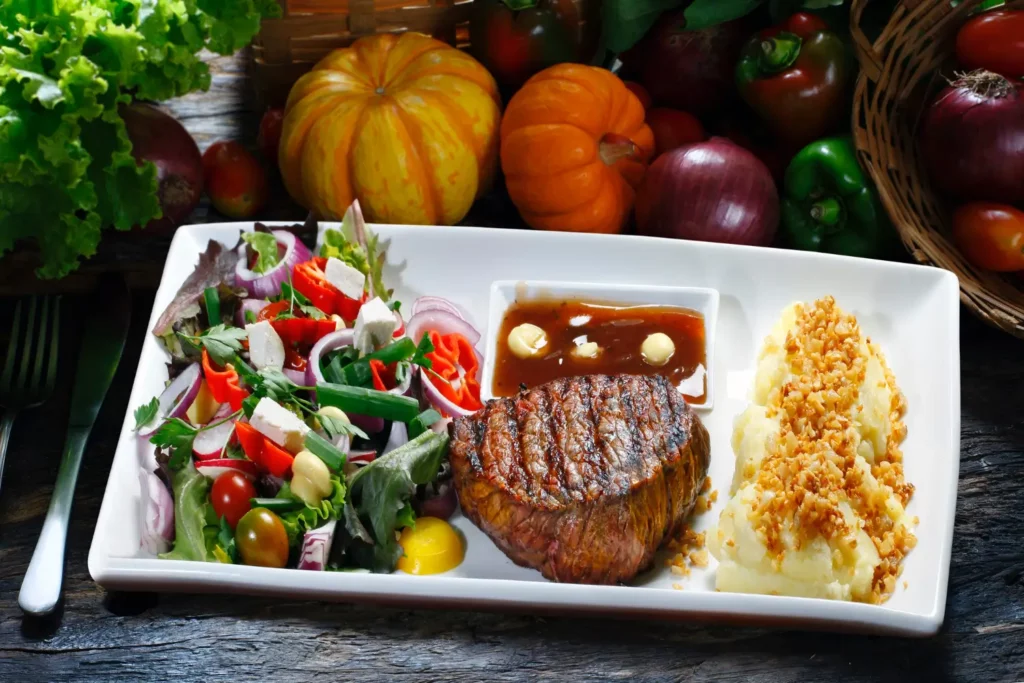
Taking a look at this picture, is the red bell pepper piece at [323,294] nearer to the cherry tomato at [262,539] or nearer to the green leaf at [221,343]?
the green leaf at [221,343]

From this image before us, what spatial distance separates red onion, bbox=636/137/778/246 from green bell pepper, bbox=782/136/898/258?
0.15 meters

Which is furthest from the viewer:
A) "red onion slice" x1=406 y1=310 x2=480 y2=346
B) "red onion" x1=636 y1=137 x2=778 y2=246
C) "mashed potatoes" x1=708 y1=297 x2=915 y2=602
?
"red onion" x1=636 y1=137 x2=778 y2=246

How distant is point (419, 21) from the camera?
4.60m

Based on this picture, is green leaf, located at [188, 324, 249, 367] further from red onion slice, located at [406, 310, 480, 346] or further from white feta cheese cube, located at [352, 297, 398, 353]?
red onion slice, located at [406, 310, 480, 346]

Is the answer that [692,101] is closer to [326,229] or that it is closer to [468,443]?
[326,229]

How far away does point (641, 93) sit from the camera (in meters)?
4.62

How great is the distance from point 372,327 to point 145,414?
782 mm

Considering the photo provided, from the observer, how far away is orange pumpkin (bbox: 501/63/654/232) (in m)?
4.18

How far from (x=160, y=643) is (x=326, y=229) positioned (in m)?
1.66

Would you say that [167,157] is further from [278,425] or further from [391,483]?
[391,483]

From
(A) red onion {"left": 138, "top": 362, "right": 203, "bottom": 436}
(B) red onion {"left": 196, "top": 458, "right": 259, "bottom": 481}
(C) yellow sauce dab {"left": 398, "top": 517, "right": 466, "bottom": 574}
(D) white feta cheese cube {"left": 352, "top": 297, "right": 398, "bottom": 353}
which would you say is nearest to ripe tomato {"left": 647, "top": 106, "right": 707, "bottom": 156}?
(D) white feta cheese cube {"left": 352, "top": 297, "right": 398, "bottom": 353}

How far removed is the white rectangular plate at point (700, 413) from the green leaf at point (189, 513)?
11cm

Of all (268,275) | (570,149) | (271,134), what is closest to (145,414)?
(268,275)

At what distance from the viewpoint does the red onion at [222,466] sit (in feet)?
10.5
